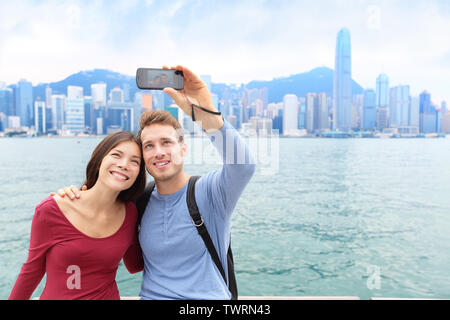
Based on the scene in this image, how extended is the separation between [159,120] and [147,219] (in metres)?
0.59

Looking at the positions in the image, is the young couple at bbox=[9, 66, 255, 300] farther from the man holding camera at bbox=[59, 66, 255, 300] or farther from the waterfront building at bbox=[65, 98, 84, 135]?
the waterfront building at bbox=[65, 98, 84, 135]

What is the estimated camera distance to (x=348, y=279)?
7848 millimetres

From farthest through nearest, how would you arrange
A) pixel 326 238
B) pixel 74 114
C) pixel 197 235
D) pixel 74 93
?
1. pixel 74 93
2. pixel 74 114
3. pixel 326 238
4. pixel 197 235

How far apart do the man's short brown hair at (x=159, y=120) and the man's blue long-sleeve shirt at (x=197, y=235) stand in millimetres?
351

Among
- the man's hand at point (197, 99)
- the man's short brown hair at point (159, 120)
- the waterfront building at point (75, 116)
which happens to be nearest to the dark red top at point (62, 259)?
the man's short brown hair at point (159, 120)

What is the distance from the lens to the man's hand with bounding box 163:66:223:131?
5.97 ft

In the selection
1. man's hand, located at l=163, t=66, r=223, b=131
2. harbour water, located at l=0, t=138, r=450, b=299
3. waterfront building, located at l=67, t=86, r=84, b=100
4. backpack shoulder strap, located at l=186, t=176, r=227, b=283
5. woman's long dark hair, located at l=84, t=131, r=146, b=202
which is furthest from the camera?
waterfront building, located at l=67, t=86, r=84, b=100

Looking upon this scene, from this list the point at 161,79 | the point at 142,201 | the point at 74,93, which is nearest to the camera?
the point at 161,79

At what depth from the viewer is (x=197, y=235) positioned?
194 centimetres

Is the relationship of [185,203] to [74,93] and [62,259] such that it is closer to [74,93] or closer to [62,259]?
[62,259]

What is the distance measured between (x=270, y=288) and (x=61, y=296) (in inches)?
230

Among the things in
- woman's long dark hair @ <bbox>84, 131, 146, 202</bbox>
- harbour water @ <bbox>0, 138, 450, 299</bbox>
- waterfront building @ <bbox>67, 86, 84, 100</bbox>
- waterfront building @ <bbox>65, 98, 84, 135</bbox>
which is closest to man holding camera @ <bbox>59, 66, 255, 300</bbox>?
woman's long dark hair @ <bbox>84, 131, 146, 202</bbox>

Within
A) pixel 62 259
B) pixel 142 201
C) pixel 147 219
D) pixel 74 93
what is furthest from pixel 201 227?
pixel 74 93

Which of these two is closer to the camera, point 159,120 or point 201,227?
point 201,227
